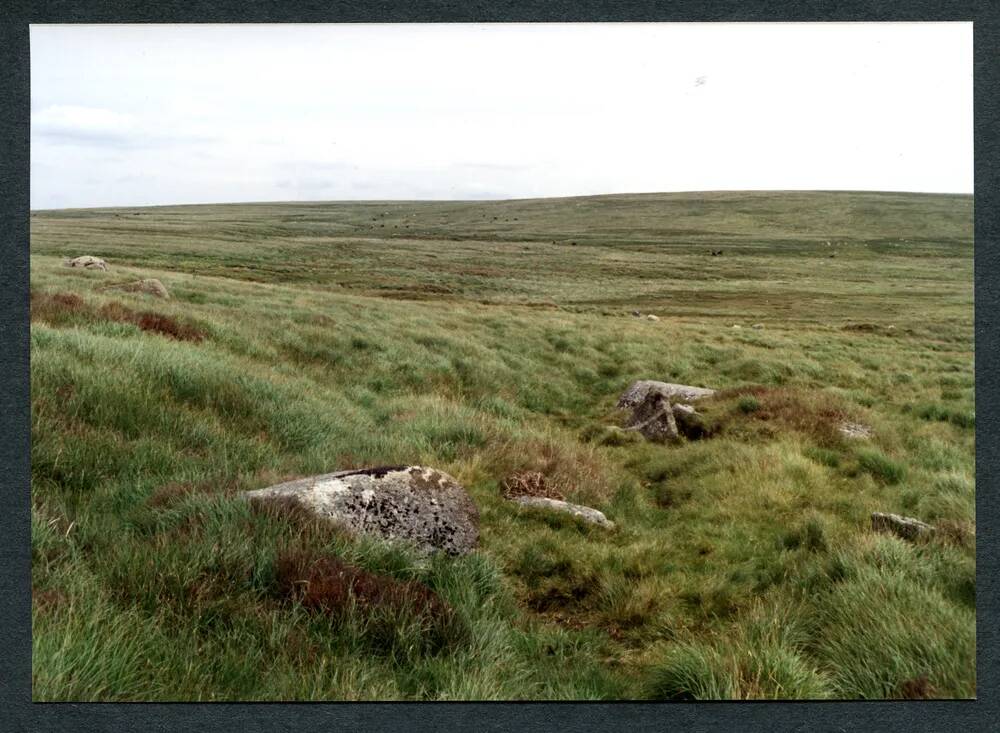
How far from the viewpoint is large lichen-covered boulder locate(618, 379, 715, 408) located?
8312mm

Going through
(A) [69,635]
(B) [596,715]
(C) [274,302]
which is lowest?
(B) [596,715]

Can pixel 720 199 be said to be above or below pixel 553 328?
above

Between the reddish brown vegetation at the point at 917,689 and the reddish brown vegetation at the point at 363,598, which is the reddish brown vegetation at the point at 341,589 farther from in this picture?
the reddish brown vegetation at the point at 917,689

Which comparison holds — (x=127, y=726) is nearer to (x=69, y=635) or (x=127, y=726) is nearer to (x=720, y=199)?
(x=69, y=635)

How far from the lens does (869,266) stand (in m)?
7.51

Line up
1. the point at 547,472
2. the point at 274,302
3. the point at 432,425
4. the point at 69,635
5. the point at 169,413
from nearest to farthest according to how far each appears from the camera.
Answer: the point at 69,635, the point at 169,413, the point at 547,472, the point at 432,425, the point at 274,302

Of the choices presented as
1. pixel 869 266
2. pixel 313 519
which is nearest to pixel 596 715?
pixel 313 519

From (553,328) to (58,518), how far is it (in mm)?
10974

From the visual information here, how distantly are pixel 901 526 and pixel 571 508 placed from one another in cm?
259

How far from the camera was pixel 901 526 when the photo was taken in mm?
4758

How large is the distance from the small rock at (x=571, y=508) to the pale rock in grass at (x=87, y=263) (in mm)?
7522

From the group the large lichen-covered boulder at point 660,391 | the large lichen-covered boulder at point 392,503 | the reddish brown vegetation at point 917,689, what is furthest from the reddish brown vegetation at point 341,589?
the large lichen-covered boulder at point 660,391

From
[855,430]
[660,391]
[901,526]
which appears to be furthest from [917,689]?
[660,391]

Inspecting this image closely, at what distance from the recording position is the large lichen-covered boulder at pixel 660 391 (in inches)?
327
